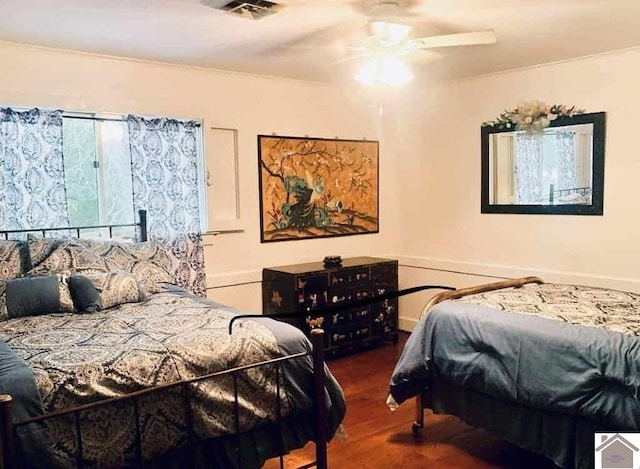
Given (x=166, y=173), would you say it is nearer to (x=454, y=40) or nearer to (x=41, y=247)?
(x=41, y=247)

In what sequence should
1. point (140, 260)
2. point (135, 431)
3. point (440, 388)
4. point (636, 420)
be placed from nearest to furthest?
1. point (135, 431)
2. point (636, 420)
3. point (440, 388)
4. point (140, 260)

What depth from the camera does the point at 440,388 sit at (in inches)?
126

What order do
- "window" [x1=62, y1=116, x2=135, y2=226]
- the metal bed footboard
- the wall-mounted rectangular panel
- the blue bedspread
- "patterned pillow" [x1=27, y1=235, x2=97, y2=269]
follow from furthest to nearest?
the wall-mounted rectangular panel, "window" [x1=62, y1=116, x2=135, y2=226], "patterned pillow" [x1=27, y1=235, x2=97, y2=269], the blue bedspread, the metal bed footboard

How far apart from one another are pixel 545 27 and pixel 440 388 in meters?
2.17

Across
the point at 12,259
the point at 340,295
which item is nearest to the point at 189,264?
the point at 12,259

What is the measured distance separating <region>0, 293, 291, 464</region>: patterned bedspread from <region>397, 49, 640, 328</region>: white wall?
2.78m

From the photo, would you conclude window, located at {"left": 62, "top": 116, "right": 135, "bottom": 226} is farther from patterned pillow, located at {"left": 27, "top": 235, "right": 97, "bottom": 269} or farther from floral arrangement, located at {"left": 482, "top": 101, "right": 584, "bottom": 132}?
floral arrangement, located at {"left": 482, "top": 101, "right": 584, "bottom": 132}

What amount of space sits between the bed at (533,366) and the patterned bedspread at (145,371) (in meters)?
1.01

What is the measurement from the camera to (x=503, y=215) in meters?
4.77

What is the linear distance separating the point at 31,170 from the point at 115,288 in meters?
1.06

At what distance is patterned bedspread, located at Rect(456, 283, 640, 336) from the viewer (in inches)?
109

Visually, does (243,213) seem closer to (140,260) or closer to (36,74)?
(140,260)

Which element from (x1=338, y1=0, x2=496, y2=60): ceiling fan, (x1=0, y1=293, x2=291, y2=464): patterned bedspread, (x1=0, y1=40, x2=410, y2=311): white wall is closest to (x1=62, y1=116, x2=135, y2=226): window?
(x1=0, y1=40, x2=410, y2=311): white wall

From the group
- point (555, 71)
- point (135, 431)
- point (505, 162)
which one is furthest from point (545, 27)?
point (135, 431)
